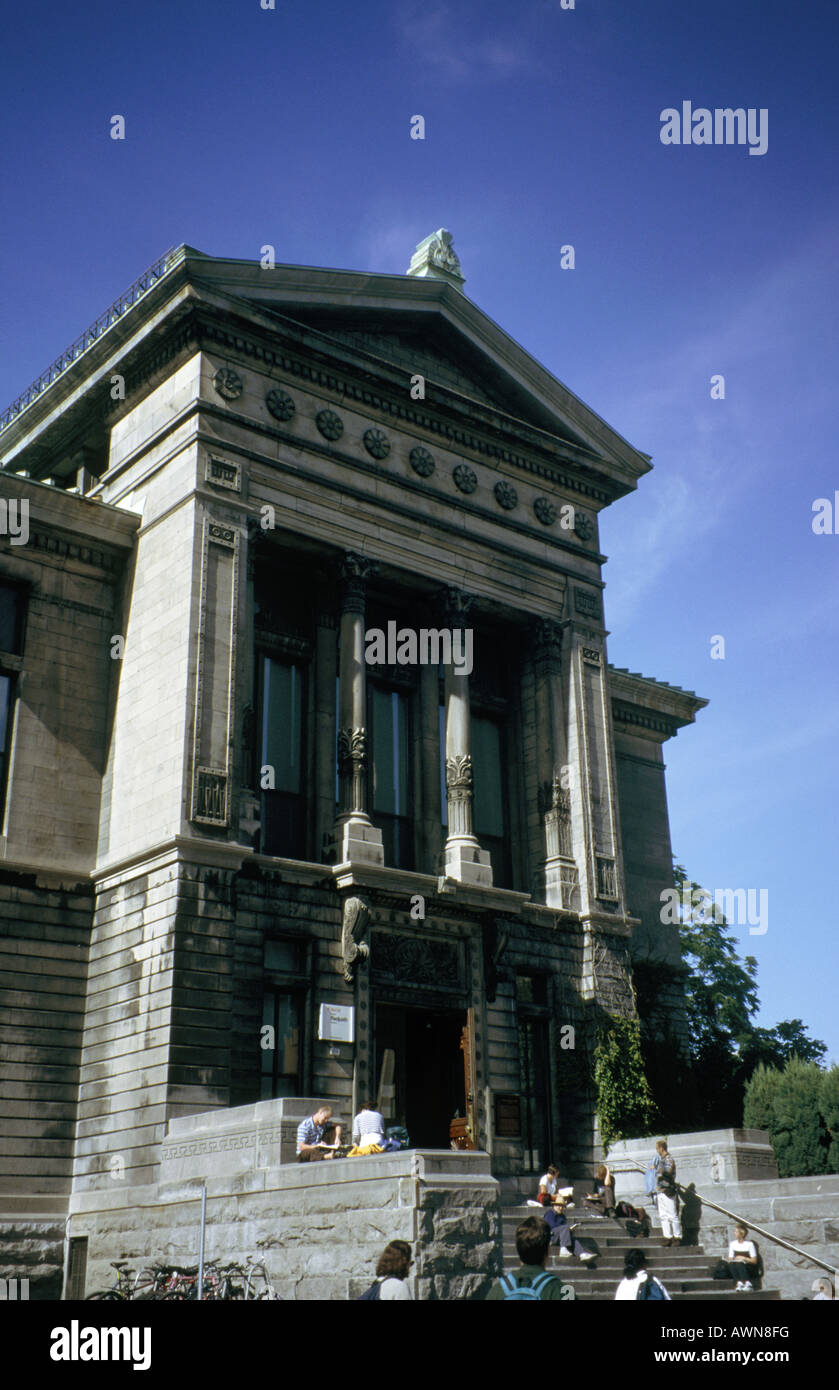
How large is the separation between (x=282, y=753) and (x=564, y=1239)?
38.3 feet

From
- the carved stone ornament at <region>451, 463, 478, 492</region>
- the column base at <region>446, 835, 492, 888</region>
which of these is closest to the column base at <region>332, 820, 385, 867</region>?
the column base at <region>446, 835, 492, 888</region>

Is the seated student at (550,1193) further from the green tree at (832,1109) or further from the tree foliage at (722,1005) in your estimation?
the tree foliage at (722,1005)

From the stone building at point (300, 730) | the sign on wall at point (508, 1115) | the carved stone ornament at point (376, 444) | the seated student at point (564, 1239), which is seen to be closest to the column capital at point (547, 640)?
the stone building at point (300, 730)

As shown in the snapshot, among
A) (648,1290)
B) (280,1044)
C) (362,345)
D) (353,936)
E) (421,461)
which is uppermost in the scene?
(362,345)

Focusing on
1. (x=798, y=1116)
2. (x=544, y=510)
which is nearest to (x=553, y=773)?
(x=544, y=510)

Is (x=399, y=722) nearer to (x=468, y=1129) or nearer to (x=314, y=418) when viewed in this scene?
(x=314, y=418)

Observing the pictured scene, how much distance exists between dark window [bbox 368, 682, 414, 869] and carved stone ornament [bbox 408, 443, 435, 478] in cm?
511

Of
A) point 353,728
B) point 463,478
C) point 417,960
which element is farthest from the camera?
point 463,478

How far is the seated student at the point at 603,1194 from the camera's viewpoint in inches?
973

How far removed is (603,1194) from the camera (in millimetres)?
24969

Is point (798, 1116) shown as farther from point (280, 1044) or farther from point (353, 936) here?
point (280, 1044)

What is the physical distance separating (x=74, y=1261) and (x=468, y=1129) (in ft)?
25.4

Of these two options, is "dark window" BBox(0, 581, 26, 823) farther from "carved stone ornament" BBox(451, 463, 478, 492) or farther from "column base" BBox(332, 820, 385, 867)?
"carved stone ornament" BBox(451, 463, 478, 492)

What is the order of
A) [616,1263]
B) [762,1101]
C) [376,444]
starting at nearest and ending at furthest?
1. [616,1263]
2. [762,1101]
3. [376,444]
